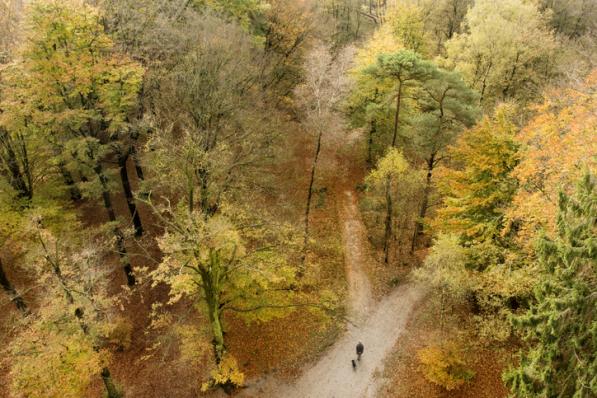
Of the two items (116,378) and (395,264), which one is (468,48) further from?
(116,378)

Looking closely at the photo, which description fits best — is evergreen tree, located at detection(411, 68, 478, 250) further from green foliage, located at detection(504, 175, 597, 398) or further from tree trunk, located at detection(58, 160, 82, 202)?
tree trunk, located at detection(58, 160, 82, 202)

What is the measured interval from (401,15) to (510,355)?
31.6m

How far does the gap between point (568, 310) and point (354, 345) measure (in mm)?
13709

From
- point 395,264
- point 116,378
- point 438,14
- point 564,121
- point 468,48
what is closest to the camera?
point 564,121

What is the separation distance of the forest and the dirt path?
0.11 metres

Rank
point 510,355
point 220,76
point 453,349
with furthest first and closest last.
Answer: point 220,76 → point 510,355 → point 453,349

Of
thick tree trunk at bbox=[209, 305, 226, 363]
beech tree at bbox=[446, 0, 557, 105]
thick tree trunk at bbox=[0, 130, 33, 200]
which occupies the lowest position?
thick tree trunk at bbox=[209, 305, 226, 363]

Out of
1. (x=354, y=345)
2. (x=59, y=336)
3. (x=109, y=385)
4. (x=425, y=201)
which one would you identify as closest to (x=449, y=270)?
(x=354, y=345)

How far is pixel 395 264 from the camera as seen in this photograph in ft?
95.0

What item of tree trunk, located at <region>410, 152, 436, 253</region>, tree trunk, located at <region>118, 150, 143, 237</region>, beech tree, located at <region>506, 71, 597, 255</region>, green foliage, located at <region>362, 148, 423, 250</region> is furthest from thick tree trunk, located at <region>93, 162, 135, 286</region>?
beech tree, located at <region>506, 71, 597, 255</region>

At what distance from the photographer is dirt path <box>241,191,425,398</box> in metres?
21.2

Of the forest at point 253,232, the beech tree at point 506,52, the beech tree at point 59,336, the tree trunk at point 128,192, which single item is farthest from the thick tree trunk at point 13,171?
the beech tree at point 506,52

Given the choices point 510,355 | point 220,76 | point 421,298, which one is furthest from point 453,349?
point 220,76

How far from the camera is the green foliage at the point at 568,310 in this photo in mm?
10992
